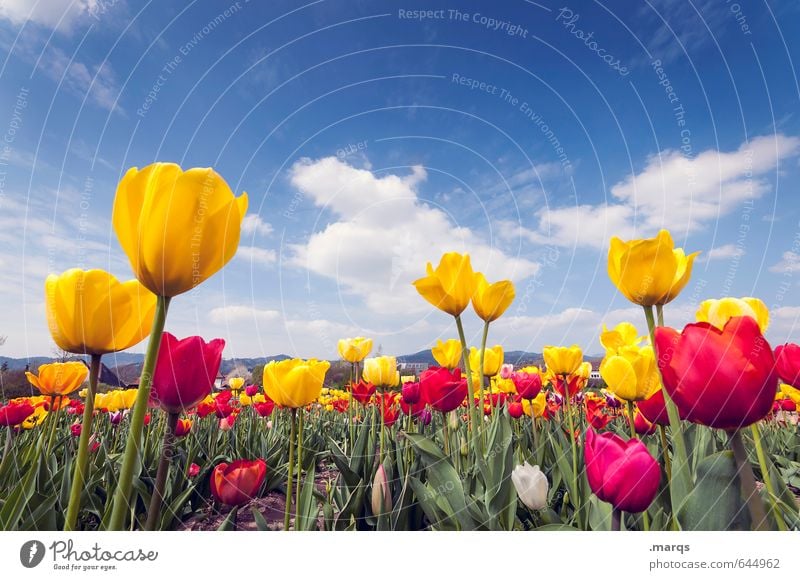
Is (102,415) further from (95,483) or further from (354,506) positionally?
(354,506)

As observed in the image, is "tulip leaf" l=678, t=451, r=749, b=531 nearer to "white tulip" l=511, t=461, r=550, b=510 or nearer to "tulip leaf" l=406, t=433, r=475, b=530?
"white tulip" l=511, t=461, r=550, b=510

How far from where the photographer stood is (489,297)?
2.03 meters

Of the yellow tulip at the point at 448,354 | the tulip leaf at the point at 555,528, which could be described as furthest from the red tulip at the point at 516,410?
the tulip leaf at the point at 555,528

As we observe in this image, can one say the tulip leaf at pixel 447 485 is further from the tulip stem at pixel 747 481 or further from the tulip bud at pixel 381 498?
the tulip stem at pixel 747 481

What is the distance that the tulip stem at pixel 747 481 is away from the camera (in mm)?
908

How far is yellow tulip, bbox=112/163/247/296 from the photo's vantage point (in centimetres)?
78

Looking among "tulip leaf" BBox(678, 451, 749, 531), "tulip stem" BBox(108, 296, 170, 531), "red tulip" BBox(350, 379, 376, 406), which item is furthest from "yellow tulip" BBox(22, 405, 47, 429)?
"tulip leaf" BBox(678, 451, 749, 531)

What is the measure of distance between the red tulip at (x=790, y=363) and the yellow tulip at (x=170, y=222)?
1983 mm

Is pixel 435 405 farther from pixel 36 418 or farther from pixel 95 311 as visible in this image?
pixel 36 418

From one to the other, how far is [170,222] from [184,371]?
390mm

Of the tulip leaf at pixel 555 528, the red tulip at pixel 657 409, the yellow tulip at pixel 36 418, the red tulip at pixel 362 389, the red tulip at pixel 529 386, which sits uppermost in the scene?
the red tulip at pixel 657 409

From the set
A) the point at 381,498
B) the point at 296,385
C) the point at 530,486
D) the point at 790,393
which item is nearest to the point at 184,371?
the point at 296,385
